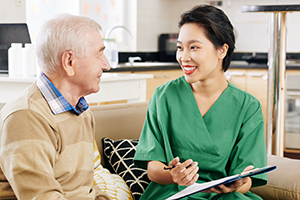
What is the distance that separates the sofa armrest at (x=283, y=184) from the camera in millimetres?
1564

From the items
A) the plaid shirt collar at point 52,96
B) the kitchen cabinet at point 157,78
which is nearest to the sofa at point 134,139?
the plaid shirt collar at point 52,96

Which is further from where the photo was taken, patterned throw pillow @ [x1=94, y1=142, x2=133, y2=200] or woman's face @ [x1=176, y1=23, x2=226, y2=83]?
patterned throw pillow @ [x1=94, y1=142, x2=133, y2=200]

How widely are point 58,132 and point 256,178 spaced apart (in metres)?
0.74

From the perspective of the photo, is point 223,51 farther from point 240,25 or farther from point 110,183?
point 240,25

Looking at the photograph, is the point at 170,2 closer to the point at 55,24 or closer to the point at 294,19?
the point at 294,19

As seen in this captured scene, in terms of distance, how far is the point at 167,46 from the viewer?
508cm

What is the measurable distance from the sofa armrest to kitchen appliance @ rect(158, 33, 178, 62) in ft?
11.5

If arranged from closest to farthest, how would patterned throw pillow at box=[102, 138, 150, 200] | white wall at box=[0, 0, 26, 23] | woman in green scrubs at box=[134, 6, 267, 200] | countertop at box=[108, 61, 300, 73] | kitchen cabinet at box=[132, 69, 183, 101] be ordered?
woman in green scrubs at box=[134, 6, 267, 200] < patterned throw pillow at box=[102, 138, 150, 200] < white wall at box=[0, 0, 26, 23] < countertop at box=[108, 61, 300, 73] < kitchen cabinet at box=[132, 69, 183, 101]

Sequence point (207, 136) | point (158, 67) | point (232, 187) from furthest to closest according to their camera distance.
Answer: point (158, 67) → point (207, 136) → point (232, 187)

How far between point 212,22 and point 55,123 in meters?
0.66

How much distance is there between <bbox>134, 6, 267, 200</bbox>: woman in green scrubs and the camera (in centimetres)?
134

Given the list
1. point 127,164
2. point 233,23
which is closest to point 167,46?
point 233,23

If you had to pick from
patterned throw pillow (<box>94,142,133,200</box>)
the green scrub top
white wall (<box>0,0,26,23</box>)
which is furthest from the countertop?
the green scrub top

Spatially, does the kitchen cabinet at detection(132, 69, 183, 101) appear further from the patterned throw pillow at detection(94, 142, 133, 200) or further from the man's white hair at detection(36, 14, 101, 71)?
the man's white hair at detection(36, 14, 101, 71)
